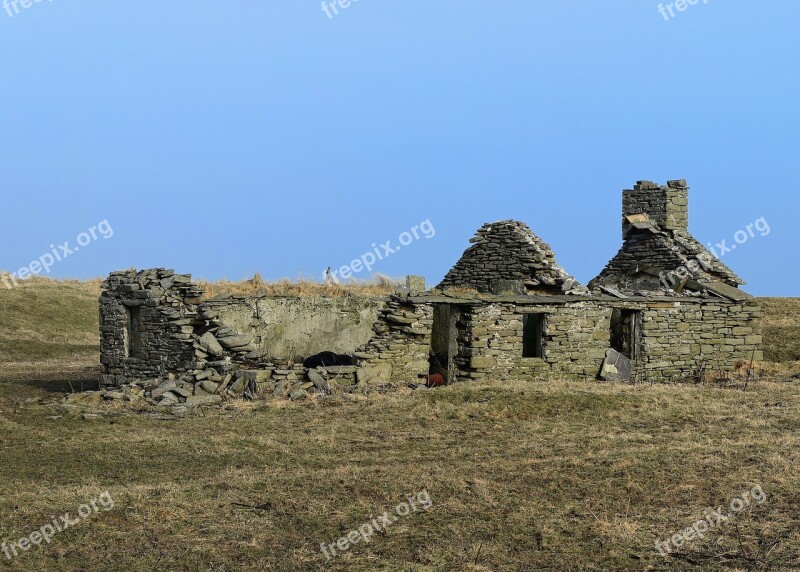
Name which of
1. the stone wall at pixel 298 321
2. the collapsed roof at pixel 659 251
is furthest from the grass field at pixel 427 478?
the collapsed roof at pixel 659 251

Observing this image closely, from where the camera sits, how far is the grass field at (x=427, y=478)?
29.1 ft

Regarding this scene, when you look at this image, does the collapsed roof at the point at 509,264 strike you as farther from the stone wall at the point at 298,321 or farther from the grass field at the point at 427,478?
the grass field at the point at 427,478

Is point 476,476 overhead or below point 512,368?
below

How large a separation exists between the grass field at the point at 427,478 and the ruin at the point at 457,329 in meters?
1.69

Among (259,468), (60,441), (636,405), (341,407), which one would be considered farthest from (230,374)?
(636,405)

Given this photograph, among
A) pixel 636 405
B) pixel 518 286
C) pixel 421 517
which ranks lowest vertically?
pixel 421 517

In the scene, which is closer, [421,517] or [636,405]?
[421,517]

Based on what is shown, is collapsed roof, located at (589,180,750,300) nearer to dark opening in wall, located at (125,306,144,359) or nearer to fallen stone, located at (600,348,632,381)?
fallen stone, located at (600,348,632,381)

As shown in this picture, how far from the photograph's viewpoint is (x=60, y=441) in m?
14.1

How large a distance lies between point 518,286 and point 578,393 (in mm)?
5701

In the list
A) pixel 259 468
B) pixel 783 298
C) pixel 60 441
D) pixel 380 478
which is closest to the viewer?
pixel 380 478

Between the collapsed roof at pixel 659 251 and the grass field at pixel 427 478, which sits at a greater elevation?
the collapsed roof at pixel 659 251

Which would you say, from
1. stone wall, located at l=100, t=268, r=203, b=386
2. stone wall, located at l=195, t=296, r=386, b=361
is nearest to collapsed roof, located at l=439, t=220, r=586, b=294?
stone wall, located at l=195, t=296, r=386, b=361

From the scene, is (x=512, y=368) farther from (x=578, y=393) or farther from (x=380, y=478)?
(x=380, y=478)
